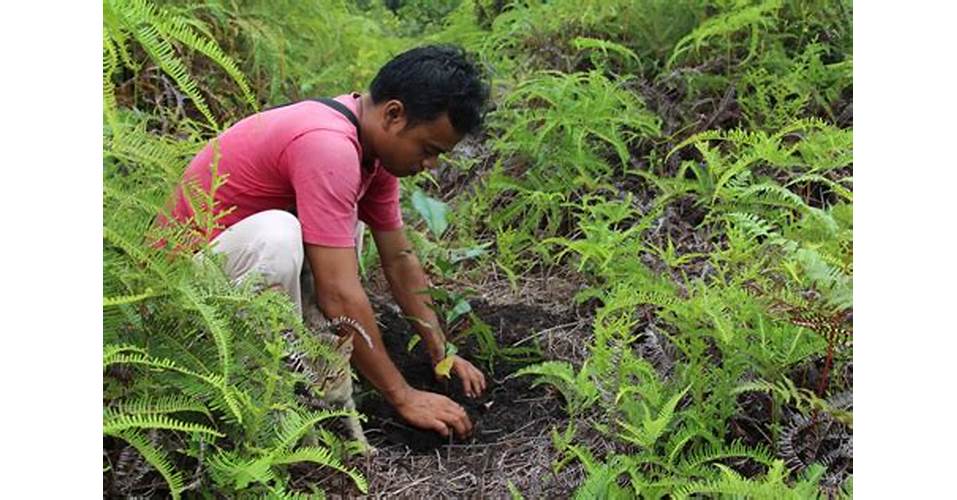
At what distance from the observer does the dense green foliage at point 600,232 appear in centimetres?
169

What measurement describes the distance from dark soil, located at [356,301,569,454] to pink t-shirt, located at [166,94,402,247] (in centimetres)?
51

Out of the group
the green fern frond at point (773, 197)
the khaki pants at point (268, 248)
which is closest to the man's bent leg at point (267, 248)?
the khaki pants at point (268, 248)

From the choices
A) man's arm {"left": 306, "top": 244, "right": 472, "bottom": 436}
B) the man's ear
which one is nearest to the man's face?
the man's ear

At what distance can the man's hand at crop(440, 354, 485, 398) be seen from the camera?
254cm

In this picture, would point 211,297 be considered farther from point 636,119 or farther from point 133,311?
point 636,119

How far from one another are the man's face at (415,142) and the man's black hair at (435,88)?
16 millimetres

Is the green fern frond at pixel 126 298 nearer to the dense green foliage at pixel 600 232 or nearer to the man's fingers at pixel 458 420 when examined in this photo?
the dense green foliage at pixel 600 232

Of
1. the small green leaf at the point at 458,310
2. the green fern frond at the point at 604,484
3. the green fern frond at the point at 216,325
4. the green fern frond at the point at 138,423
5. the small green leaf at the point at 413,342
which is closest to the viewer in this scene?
the green fern frond at the point at 138,423

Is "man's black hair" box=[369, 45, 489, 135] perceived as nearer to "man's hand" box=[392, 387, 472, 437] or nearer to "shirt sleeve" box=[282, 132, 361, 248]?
"shirt sleeve" box=[282, 132, 361, 248]

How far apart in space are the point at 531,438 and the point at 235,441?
2.76ft

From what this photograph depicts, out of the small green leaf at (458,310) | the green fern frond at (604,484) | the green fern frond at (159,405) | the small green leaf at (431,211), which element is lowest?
the small green leaf at (458,310)

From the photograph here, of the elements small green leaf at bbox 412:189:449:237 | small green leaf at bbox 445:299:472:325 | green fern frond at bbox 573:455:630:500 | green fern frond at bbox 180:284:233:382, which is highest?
green fern frond at bbox 180:284:233:382

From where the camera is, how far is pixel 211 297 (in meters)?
1.73

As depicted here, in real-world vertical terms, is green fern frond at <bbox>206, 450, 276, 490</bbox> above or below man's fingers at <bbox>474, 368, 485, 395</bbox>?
above
